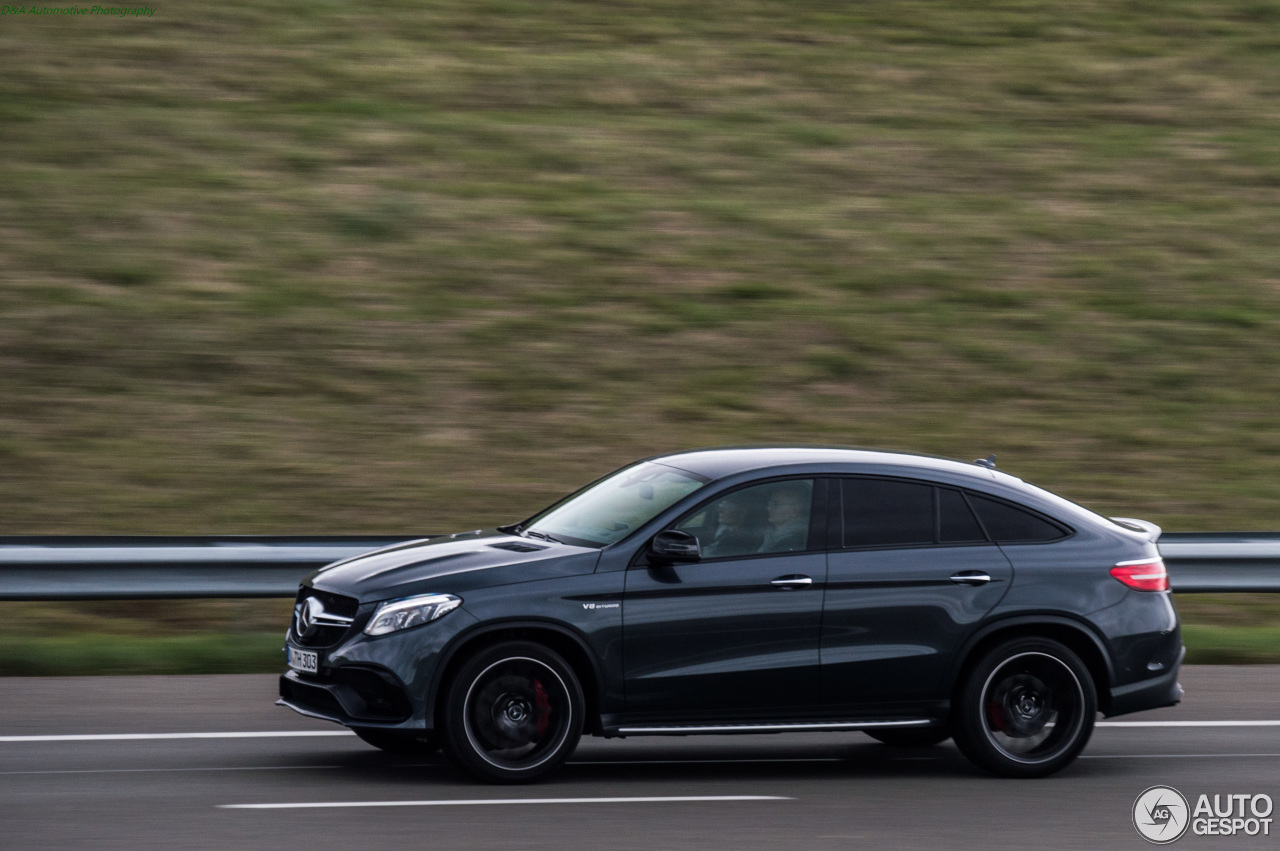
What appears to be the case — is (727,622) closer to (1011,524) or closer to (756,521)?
(756,521)

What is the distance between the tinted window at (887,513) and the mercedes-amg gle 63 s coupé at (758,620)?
11 mm

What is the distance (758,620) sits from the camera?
7520 mm

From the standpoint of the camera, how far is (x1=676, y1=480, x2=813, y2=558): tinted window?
7.63 metres

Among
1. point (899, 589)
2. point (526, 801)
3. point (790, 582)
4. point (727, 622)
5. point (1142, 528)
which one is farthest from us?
point (1142, 528)

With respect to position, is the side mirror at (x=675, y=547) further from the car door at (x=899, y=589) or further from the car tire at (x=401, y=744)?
the car tire at (x=401, y=744)

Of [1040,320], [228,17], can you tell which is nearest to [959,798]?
[1040,320]

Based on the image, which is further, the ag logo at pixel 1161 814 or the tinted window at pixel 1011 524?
the tinted window at pixel 1011 524

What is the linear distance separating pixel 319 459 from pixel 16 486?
2.53 m

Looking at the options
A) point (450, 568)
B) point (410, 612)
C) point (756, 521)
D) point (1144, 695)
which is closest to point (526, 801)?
point (410, 612)

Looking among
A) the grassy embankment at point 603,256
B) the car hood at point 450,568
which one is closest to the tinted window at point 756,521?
the car hood at point 450,568

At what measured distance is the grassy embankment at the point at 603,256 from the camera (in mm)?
14195

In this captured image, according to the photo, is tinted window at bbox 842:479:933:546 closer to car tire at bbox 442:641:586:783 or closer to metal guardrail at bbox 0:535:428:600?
car tire at bbox 442:641:586:783

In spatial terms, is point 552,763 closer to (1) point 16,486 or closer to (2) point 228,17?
(1) point 16,486

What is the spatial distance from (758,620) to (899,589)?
742 millimetres
